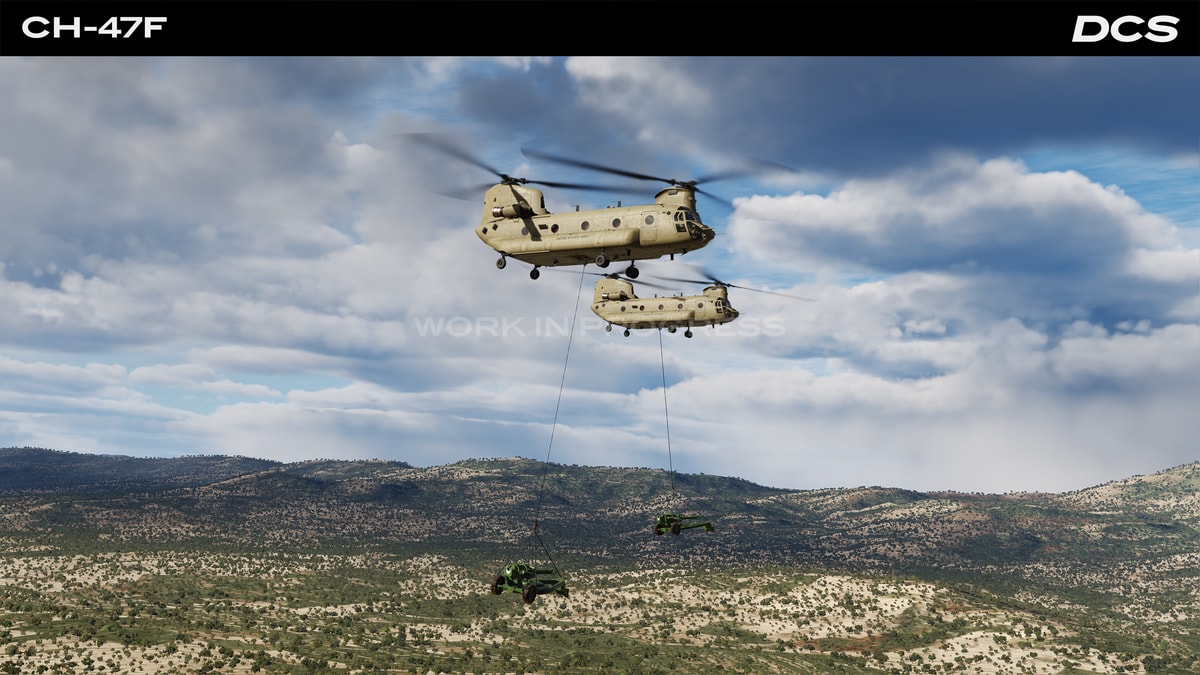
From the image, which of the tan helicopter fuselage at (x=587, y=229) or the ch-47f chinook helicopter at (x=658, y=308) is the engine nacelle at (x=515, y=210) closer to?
the tan helicopter fuselage at (x=587, y=229)

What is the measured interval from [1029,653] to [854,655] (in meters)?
20.8

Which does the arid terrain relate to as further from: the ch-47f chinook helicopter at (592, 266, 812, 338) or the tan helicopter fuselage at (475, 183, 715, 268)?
the tan helicopter fuselage at (475, 183, 715, 268)

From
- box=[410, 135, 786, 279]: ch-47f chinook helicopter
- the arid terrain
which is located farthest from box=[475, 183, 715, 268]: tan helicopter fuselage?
the arid terrain

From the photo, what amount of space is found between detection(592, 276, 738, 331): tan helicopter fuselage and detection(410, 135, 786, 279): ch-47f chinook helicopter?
16.0 meters

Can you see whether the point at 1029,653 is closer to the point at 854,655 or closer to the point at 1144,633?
the point at 854,655

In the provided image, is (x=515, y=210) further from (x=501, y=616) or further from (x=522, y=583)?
(x=501, y=616)

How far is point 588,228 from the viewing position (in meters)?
47.8

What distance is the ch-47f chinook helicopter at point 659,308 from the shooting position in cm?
6391

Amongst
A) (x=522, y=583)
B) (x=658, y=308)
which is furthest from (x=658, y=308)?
(x=522, y=583)

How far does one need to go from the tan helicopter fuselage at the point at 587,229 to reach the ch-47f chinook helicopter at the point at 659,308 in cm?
1362
